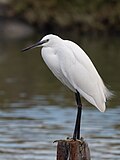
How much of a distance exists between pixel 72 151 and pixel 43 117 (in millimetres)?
6663

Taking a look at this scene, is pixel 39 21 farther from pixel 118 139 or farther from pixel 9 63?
pixel 118 139

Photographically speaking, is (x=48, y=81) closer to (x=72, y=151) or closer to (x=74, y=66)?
(x=74, y=66)

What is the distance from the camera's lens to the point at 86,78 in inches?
353

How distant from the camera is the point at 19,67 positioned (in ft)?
81.1

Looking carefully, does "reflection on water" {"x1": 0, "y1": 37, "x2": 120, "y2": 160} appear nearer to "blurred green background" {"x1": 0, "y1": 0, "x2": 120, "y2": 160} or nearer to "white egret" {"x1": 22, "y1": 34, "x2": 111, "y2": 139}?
"blurred green background" {"x1": 0, "y1": 0, "x2": 120, "y2": 160}

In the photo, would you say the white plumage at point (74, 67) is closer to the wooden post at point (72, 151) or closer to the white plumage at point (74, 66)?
the white plumage at point (74, 66)

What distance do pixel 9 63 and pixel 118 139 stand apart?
43.0 feet

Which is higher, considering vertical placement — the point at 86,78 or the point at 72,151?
the point at 86,78

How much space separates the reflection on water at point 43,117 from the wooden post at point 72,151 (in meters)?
3.22

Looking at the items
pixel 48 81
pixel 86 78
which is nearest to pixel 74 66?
pixel 86 78

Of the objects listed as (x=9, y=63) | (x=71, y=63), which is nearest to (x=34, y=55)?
(x=9, y=63)

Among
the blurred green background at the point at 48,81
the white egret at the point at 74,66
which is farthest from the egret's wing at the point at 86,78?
the blurred green background at the point at 48,81

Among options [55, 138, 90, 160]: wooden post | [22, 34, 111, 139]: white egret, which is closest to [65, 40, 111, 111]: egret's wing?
[22, 34, 111, 139]: white egret

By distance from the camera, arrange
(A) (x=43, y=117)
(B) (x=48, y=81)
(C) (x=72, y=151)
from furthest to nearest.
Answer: (B) (x=48, y=81), (A) (x=43, y=117), (C) (x=72, y=151)
